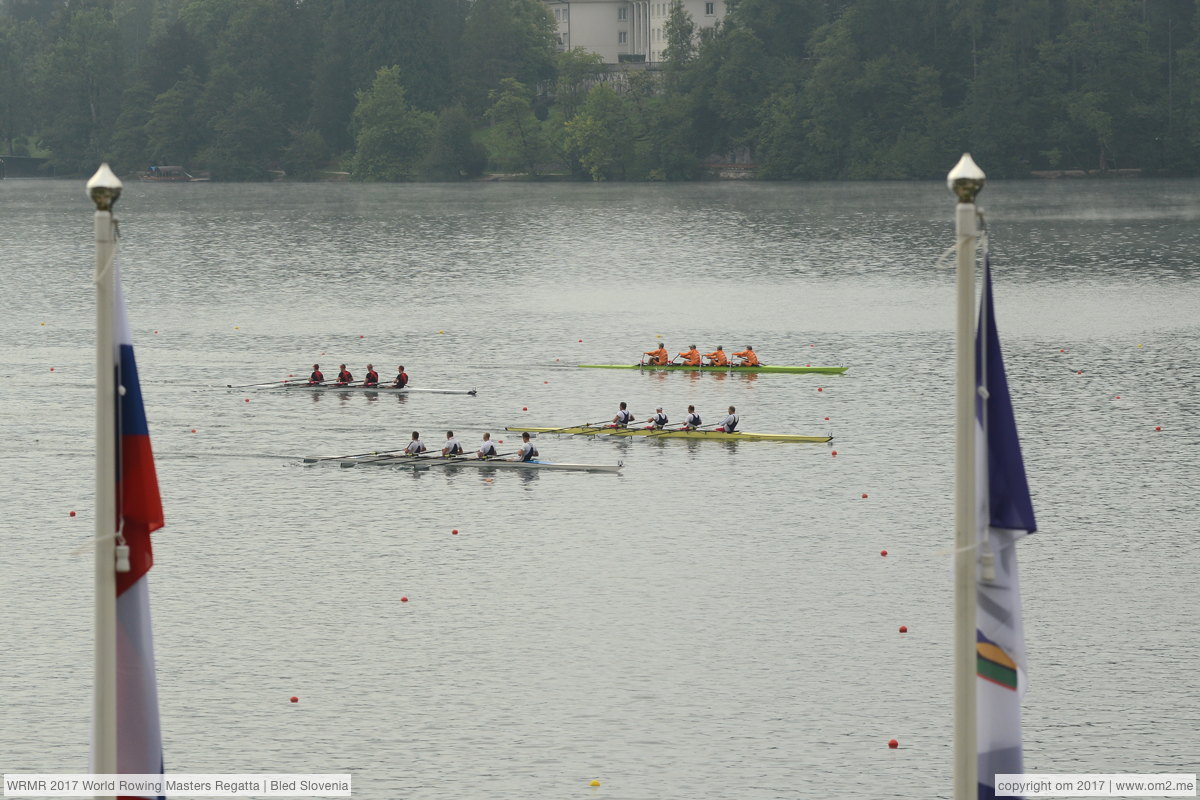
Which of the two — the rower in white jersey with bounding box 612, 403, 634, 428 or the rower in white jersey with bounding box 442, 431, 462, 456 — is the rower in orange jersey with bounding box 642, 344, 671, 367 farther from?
the rower in white jersey with bounding box 442, 431, 462, 456

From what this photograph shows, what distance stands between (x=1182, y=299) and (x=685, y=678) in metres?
79.5

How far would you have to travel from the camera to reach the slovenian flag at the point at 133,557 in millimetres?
16578

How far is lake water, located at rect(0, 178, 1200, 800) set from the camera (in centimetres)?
3366

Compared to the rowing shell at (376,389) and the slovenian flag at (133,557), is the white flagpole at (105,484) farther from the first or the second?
the rowing shell at (376,389)

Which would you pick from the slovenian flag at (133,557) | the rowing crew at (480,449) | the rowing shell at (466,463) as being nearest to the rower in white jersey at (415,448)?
the rowing crew at (480,449)

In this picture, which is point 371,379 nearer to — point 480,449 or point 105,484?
point 480,449

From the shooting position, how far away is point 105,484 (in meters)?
16.2

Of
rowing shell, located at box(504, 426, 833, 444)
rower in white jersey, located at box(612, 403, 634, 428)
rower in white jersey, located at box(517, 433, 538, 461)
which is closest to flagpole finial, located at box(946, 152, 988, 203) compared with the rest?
rower in white jersey, located at box(517, 433, 538, 461)

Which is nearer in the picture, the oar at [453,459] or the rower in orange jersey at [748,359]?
the oar at [453,459]

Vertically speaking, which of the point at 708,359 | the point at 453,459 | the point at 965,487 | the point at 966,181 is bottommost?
the point at 453,459

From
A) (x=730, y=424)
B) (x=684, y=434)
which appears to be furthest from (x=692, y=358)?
(x=730, y=424)

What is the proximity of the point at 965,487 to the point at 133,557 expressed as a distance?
303 inches

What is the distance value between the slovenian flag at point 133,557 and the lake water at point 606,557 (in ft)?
24.5

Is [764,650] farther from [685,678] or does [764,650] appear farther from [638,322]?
[638,322]
